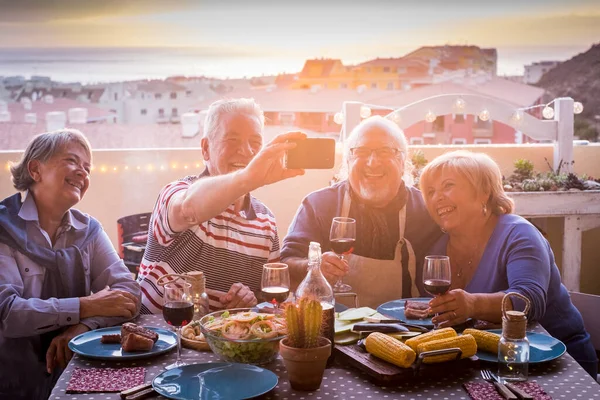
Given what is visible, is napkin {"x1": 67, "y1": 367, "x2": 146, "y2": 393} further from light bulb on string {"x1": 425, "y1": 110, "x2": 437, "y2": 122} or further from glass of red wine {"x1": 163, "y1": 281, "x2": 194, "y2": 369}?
light bulb on string {"x1": 425, "y1": 110, "x2": 437, "y2": 122}

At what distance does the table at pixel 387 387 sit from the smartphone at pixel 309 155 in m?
0.67

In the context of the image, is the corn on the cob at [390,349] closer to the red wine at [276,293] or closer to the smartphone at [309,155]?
the red wine at [276,293]

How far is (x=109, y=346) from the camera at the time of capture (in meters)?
2.02

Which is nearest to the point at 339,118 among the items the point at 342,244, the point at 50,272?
the point at 342,244

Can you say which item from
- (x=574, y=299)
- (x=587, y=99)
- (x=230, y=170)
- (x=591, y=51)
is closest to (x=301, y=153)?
(x=230, y=170)

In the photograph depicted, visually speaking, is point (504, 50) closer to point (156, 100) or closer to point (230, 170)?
point (156, 100)

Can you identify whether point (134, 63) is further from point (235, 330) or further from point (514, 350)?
point (514, 350)

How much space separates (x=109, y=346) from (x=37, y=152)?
38.5 inches

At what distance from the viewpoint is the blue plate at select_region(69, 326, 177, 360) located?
1926mm

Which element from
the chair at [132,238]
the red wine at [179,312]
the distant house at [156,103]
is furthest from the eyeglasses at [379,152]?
the distant house at [156,103]

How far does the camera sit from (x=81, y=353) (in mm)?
1929

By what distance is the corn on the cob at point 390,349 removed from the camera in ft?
5.82

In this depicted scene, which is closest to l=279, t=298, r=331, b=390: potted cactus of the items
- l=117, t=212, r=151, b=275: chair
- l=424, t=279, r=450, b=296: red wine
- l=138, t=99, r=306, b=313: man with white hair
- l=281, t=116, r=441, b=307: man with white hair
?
l=424, t=279, r=450, b=296: red wine

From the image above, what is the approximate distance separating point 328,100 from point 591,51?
4.98 metres
